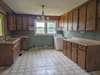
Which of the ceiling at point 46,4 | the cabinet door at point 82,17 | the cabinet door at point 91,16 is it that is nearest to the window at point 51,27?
the ceiling at point 46,4

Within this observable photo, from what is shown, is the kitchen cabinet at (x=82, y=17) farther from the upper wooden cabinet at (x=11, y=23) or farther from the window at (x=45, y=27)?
the upper wooden cabinet at (x=11, y=23)

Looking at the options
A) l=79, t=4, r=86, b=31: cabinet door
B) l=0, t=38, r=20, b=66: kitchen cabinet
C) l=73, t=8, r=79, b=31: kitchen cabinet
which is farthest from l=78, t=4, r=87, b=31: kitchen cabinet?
l=0, t=38, r=20, b=66: kitchen cabinet

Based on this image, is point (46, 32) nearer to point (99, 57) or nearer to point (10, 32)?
point (10, 32)

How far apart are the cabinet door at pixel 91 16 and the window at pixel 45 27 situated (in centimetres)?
438

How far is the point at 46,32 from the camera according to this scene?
834 centimetres

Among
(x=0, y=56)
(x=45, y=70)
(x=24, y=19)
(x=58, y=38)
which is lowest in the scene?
(x=45, y=70)

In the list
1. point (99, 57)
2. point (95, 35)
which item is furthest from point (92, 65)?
point (95, 35)

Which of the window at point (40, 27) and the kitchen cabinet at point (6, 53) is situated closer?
the kitchen cabinet at point (6, 53)

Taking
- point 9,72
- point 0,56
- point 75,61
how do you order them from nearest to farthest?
1. point 9,72
2. point 0,56
3. point 75,61

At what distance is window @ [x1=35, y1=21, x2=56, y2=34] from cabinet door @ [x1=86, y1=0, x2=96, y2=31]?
438cm

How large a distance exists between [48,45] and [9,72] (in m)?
4.90

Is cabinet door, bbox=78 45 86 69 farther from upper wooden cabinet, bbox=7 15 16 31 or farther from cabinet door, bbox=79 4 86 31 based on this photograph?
upper wooden cabinet, bbox=7 15 16 31

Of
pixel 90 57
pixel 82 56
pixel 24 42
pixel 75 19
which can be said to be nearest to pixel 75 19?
pixel 75 19

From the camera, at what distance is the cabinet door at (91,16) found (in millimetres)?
3766
